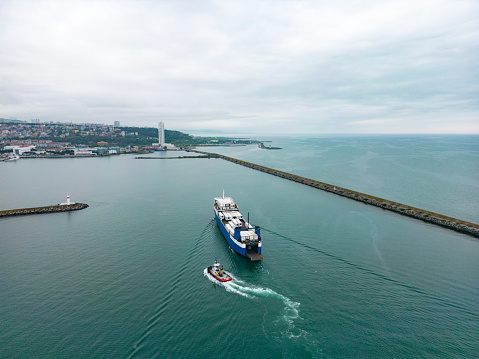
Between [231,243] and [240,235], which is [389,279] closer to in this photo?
[240,235]

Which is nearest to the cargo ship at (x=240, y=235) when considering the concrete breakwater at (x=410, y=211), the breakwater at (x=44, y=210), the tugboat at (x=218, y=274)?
the tugboat at (x=218, y=274)

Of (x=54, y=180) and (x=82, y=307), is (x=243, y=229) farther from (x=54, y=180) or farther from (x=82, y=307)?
(x=54, y=180)

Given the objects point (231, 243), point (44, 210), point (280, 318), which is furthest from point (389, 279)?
point (44, 210)

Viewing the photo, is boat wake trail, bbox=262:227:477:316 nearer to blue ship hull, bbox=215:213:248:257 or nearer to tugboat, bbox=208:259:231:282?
blue ship hull, bbox=215:213:248:257

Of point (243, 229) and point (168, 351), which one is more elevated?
point (243, 229)

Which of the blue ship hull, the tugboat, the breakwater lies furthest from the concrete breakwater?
the breakwater

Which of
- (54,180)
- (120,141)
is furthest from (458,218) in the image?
(120,141)
